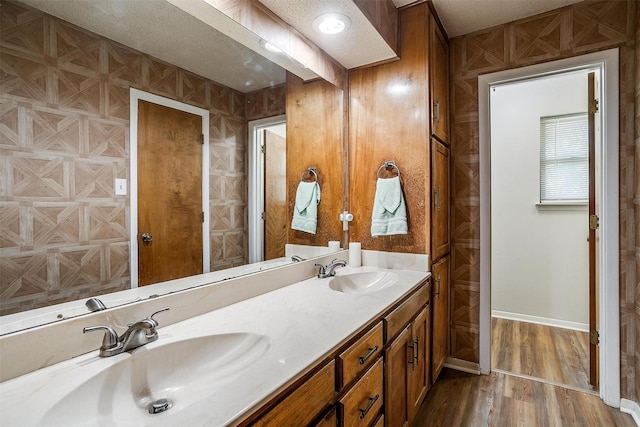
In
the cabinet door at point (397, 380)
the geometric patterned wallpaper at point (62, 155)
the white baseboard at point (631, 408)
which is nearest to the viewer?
the geometric patterned wallpaper at point (62, 155)

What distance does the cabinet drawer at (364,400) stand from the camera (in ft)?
3.30

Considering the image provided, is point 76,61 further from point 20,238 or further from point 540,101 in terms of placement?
point 540,101

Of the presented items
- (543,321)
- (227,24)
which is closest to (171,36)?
(227,24)

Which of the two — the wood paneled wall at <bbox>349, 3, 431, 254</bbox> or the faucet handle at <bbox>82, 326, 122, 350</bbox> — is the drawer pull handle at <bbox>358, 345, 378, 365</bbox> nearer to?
the faucet handle at <bbox>82, 326, 122, 350</bbox>

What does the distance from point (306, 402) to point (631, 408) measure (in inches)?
86.8

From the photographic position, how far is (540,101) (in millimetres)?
3143

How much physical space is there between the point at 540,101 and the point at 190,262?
3.52 meters

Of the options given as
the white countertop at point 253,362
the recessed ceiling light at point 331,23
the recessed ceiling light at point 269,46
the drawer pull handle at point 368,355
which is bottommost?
the drawer pull handle at point 368,355

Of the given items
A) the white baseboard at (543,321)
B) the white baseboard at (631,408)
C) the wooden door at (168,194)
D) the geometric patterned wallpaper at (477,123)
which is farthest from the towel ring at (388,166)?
the white baseboard at (543,321)

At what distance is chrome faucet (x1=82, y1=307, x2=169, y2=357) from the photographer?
85cm

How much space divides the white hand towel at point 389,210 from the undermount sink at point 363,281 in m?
0.26

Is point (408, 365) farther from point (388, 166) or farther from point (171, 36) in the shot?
point (171, 36)

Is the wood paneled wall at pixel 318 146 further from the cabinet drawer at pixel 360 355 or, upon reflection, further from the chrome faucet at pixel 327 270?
the cabinet drawer at pixel 360 355

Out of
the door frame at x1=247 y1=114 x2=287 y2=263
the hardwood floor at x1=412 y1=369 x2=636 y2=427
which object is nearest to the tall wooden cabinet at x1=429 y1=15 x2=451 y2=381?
the hardwood floor at x1=412 y1=369 x2=636 y2=427
